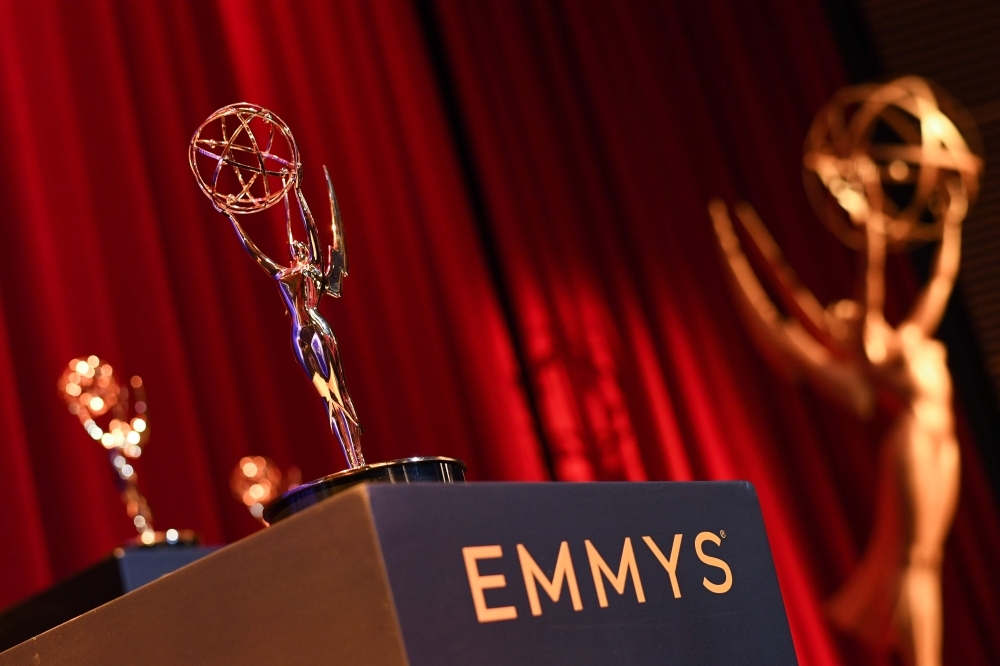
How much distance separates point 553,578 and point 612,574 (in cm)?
4

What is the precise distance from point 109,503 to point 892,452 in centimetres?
228

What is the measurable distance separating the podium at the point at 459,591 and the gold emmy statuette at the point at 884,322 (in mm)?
3241

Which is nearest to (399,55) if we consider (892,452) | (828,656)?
(892,452)

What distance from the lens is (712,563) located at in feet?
2.55

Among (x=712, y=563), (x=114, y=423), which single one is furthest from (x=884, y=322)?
(x=712, y=563)

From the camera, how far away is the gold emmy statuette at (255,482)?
9.57 ft

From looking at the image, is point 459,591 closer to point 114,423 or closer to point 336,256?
point 336,256

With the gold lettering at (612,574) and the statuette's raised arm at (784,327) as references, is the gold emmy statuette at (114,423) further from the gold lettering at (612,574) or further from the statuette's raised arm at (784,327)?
the statuette's raised arm at (784,327)

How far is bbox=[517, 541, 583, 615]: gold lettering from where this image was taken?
67 cm

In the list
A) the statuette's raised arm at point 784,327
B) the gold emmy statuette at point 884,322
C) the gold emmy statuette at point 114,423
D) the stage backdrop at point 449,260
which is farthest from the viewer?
the statuette's raised arm at point 784,327

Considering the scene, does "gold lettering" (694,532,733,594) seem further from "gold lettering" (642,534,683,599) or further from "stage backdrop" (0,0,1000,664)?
"stage backdrop" (0,0,1000,664)

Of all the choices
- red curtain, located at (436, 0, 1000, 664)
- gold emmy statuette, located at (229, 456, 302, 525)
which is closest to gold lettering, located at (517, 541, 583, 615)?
gold emmy statuette, located at (229, 456, 302, 525)

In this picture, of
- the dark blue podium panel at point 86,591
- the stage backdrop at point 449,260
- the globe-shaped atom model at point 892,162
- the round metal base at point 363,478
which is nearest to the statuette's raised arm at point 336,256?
the round metal base at point 363,478

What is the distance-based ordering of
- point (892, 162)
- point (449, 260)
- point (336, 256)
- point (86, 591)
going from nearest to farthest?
point (336, 256) < point (86, 591) < point (449, 260) < point (892, 162)
